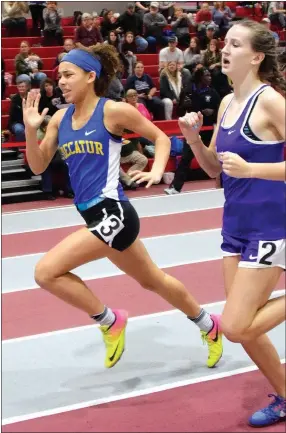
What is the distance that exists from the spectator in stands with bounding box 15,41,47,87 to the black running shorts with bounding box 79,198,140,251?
7.90 m

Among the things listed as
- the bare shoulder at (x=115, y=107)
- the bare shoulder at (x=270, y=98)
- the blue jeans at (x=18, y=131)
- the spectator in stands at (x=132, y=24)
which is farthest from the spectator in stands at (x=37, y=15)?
the bare shoulder at (x=270, y=98)

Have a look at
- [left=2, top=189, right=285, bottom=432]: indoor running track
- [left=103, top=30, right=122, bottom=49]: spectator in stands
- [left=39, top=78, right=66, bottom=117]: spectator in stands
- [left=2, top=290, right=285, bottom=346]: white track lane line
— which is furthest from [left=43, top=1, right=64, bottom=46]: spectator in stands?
[left=2, top=290, right=285, bottom=346]: white track lane line

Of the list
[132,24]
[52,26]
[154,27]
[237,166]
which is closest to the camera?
[237,166]

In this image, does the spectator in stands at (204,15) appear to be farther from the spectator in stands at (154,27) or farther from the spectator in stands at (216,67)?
the spectator in stands at (216,67)

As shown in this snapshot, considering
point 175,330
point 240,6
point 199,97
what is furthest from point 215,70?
point 175,330

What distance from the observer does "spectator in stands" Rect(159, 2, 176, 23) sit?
16562mm

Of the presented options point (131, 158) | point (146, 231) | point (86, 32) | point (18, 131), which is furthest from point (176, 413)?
point (86, 32)

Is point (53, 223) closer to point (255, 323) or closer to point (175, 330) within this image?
point (175, 330)

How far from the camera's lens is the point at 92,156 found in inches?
158

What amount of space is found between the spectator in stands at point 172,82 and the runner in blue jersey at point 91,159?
828 centimetres

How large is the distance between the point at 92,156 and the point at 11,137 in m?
7.27

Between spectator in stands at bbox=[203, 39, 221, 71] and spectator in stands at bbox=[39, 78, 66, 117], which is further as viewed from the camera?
spectator in stands at bbox=[203, 39, 221, 71]

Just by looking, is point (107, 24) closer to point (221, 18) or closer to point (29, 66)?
point (29, 66)

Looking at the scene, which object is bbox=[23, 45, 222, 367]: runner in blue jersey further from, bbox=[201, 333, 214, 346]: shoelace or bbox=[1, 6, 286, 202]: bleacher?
bbox=[1, 6, 286, 202]: bleacher
